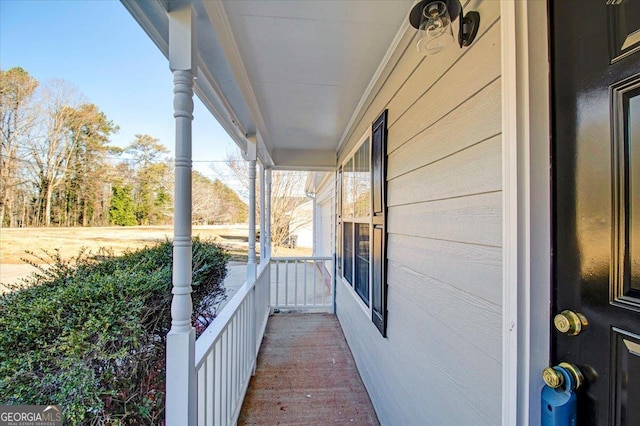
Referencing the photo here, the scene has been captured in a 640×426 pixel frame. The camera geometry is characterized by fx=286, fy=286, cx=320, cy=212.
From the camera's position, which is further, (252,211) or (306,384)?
(252,211)

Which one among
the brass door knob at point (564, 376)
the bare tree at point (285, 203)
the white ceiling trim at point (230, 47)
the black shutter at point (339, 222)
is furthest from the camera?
the bare tree at point (285, 203)

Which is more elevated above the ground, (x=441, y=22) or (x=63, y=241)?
(x=441, y=22)

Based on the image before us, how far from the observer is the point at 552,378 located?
0.74 meters

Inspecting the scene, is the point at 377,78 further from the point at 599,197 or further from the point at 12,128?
the point at 12,128

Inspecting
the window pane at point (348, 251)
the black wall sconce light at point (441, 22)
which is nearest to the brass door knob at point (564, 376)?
the black wall sconce light at point (441, 22)

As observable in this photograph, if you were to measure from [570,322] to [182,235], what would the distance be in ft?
4.33

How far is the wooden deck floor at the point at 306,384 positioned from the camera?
2224mm

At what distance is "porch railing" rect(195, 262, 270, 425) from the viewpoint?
147 cm

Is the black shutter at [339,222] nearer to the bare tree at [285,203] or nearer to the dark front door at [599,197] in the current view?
the dark front door at [599,197]

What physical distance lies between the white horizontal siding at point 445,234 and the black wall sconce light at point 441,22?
41 millimetres

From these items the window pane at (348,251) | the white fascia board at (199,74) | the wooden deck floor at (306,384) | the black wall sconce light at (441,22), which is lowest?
the wooden deck floor at (306,384)

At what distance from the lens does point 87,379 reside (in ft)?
3.98

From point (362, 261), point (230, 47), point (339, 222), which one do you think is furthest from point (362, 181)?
point (339, 222)

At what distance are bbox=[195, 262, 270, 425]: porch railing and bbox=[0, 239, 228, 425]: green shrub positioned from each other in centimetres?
25
